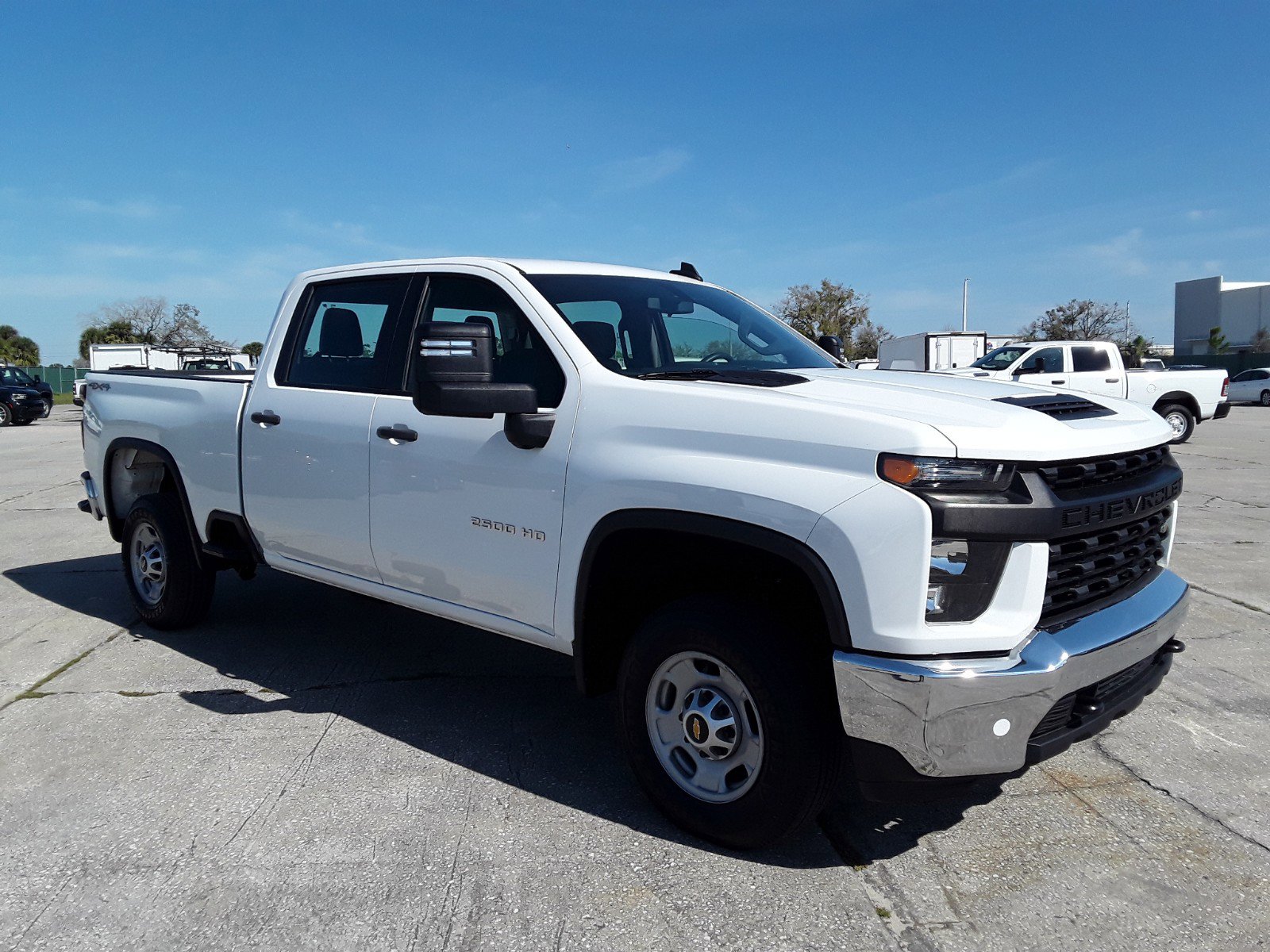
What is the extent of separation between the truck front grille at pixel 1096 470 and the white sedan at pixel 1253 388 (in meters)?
41.1

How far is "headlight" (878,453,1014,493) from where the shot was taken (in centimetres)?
267

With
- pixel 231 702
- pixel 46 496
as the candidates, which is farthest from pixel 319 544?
pixel 46 496

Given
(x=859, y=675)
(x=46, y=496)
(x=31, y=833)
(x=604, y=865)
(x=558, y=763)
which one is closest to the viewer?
(x=859, y=675)

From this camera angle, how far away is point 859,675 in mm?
2703

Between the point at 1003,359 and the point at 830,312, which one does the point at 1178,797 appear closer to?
the point at 1003,359

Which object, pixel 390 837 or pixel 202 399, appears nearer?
pixel 390 837

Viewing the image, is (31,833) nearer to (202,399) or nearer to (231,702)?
(231,702)

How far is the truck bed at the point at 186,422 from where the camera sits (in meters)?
4.95

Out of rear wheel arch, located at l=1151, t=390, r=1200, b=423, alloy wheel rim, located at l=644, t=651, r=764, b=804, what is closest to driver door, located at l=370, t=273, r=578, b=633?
alloy wheel rim, located at l=644, t=651, r=764, b=804

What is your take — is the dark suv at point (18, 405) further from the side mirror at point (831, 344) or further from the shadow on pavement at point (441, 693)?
the side mirror at point (831, 344)

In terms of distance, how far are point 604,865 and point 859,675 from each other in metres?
1.06

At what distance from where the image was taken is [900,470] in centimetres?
267

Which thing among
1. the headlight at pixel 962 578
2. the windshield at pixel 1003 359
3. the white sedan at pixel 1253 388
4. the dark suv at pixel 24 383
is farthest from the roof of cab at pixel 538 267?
the white sedan at pixel 1253 388

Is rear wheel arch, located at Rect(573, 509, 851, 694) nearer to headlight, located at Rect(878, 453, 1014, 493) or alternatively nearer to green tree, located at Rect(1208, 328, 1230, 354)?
headlight, located at Rect(878, 453, 1014, 493)
